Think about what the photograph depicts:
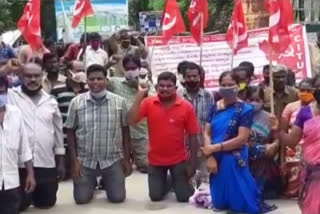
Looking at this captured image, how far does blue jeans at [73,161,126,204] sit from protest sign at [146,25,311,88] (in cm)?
395

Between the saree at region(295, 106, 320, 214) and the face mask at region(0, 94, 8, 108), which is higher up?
the face mask at region(0, 94, 8, 108)

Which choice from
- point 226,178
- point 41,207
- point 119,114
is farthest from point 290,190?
point 41,207

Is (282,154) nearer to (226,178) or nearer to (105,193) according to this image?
(226,178)

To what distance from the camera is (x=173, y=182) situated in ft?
25.7

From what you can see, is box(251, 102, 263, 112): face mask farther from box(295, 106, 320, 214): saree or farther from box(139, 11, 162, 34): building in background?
box(139, 11, 162, 34): building in background

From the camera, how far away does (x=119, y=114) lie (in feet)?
25.4

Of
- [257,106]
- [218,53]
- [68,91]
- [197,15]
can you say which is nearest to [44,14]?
[218,53]

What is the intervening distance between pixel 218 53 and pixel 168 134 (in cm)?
428

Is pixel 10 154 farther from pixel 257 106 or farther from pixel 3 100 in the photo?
pixel 257 106

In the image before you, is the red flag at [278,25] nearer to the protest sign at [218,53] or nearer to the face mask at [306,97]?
the face mask at [306,97]

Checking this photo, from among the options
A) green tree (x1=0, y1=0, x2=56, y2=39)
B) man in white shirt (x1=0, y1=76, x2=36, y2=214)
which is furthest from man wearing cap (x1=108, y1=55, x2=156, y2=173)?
green tree (x1=0, y1=0, x2=56, y2=39)

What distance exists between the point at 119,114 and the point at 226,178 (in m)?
1.43

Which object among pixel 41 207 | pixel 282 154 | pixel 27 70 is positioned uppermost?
pixel 27 70

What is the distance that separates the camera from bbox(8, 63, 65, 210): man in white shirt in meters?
7.31
